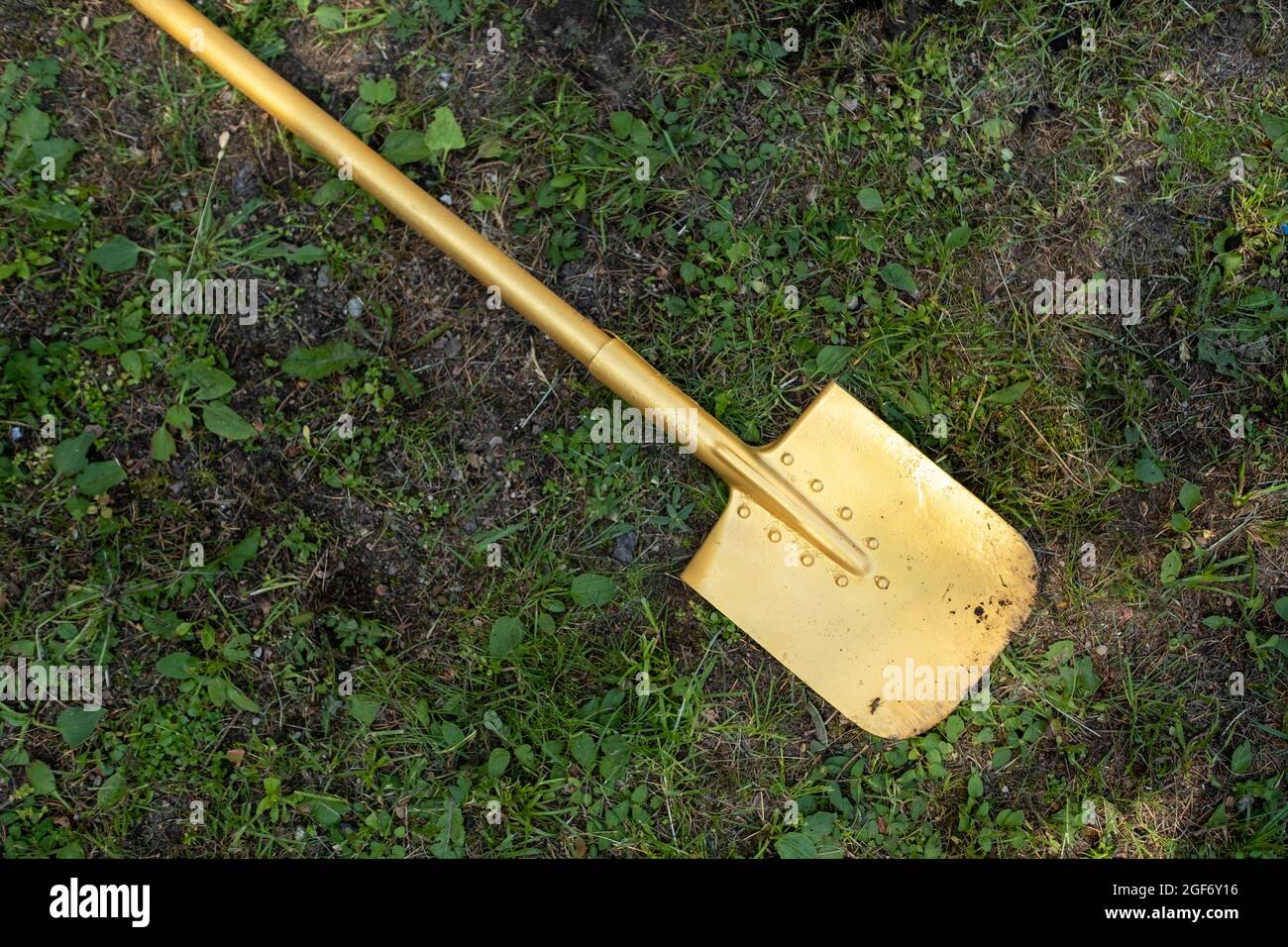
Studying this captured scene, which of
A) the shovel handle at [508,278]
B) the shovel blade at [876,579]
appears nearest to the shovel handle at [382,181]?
the shovel handle at [508,278]

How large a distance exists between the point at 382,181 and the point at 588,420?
101cm

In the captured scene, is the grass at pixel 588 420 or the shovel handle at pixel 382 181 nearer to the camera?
the shovel handle at pixel 382 181

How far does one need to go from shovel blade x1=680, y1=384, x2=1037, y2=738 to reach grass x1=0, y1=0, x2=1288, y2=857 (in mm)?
171

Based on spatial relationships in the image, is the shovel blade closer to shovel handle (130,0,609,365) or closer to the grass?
the grass

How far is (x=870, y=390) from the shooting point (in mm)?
2887

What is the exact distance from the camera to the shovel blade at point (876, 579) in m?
2.70

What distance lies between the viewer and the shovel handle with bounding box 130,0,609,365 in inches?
103

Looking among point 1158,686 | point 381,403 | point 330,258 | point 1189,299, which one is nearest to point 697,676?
point 381,403

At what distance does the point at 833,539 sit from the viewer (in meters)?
2.68

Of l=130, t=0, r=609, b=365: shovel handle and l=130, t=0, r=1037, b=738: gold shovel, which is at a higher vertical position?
l=130, t=0, r=609, b=365: shovel handle

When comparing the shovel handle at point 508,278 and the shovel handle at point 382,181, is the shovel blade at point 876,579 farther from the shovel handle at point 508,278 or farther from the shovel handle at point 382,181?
the shovel handle at point 382,181

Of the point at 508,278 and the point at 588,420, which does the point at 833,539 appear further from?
the point at 508,278

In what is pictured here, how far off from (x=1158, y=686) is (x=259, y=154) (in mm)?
3674

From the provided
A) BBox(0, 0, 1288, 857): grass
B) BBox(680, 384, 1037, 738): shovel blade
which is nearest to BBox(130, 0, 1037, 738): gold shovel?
BBox(680, 384, 1037, 738): shovel blade
